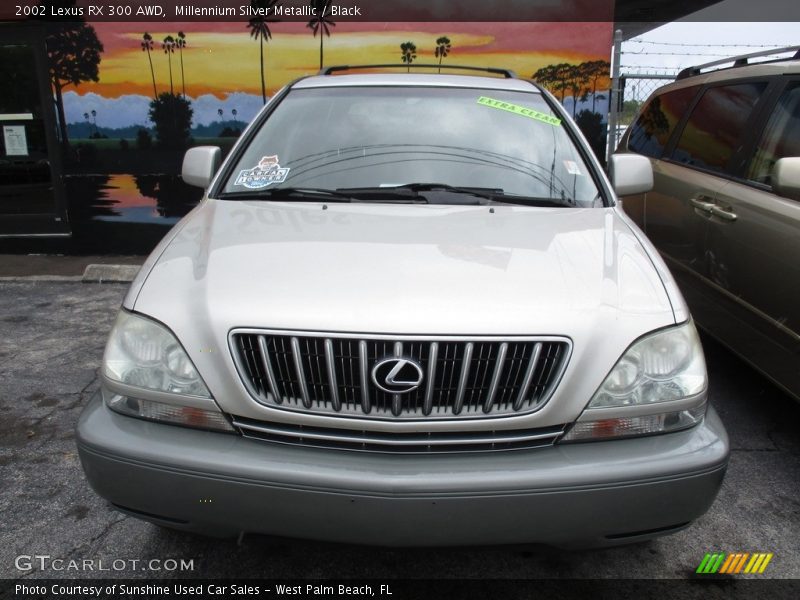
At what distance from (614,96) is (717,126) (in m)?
2.72

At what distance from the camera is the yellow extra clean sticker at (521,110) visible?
309cm

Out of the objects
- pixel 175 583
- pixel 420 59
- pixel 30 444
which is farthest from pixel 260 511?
pixel 420 59

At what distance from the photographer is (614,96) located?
6.54 m

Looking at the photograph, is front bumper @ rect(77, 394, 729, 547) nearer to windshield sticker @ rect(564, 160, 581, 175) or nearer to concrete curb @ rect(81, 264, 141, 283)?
windshield sticker @ rect(564, 160, 581, 175)

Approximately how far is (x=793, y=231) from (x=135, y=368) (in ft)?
9.00

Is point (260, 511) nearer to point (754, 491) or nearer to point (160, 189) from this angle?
point (754, 491)

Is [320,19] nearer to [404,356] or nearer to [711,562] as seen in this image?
[404,356]

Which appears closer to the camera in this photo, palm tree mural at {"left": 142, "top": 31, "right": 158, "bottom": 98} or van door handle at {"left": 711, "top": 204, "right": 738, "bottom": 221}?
van door handle at {"left": 711, "top": 204, "right": 738, "bottom": 221}

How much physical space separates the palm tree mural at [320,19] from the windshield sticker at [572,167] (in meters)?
4.64

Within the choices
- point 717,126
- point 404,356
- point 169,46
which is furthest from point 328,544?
point 169,46

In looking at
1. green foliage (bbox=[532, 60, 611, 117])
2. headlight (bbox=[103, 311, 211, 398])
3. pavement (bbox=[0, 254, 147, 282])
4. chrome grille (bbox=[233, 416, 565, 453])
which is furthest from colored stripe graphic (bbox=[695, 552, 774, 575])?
pavement (bbox=[0, 254, 147, 282])

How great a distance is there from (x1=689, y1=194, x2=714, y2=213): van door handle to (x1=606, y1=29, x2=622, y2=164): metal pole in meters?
2.70

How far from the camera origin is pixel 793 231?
2.97m

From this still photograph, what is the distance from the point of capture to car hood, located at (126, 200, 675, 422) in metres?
1.83
